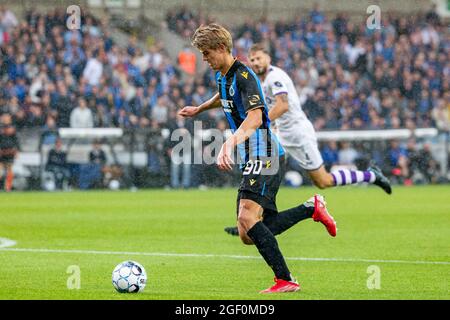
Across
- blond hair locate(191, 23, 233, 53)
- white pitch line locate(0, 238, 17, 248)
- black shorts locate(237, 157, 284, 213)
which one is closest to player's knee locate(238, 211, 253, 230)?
black shorts locate(237, 157, 284, 213)

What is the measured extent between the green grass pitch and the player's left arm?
5.22 feet

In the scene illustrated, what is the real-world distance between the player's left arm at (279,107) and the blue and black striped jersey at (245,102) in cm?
395

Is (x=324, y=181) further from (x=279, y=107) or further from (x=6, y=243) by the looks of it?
(x=6, y=243)

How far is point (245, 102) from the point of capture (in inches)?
327

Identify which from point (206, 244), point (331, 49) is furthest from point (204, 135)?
point (206, 244)

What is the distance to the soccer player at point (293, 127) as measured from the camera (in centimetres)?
1288

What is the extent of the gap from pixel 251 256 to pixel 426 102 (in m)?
18.7

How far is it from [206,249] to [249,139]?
12.4 ft

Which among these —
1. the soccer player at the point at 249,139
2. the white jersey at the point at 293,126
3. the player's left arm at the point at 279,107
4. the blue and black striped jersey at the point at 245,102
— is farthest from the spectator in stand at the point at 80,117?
the blue and black striped jersey at the point at 245,102

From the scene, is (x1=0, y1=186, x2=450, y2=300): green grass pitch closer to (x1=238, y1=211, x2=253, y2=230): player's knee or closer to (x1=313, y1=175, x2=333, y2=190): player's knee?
(x1=238, y1=211, x2=253, y2=230): player's knee

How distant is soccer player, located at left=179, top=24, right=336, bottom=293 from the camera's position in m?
8.23

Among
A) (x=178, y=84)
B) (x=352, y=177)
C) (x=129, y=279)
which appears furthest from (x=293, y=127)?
(x=178, y=84)

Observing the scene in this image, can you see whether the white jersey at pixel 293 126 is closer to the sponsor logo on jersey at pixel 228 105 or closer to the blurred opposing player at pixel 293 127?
the blurred opposing player at pixel 293 127
